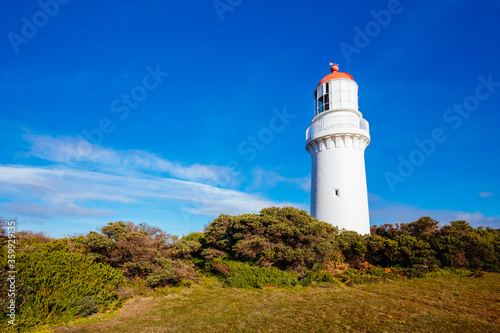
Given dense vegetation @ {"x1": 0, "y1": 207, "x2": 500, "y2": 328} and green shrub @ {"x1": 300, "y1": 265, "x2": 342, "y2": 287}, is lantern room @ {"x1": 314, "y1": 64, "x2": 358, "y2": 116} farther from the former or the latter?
green shrub @ {"x1": 300, "y1": 265, "x2": 342, "y2": 287}

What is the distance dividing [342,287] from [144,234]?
25.6 ft

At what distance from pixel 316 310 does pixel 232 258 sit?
4.93m

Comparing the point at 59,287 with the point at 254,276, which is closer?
the point at 59,287

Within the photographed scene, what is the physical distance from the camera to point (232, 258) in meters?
11.2

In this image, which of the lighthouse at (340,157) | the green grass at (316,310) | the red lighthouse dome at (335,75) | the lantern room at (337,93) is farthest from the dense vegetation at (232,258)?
the red lighthouse dome at (335,75)

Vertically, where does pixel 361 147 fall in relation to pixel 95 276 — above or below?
above

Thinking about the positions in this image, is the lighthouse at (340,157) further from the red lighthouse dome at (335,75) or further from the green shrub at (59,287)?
the green shrub at (59,287)

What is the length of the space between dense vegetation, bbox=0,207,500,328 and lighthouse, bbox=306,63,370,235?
1764 millimetres

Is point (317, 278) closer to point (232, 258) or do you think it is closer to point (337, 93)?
point (232, 258)

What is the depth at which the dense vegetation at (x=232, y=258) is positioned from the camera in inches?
247

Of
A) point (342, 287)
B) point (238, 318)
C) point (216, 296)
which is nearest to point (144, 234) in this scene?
point (216, 296)

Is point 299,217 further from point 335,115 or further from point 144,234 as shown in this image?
point 335,115

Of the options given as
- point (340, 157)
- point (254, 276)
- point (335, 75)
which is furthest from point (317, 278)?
point (335, 75)

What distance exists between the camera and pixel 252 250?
34.2 ft
